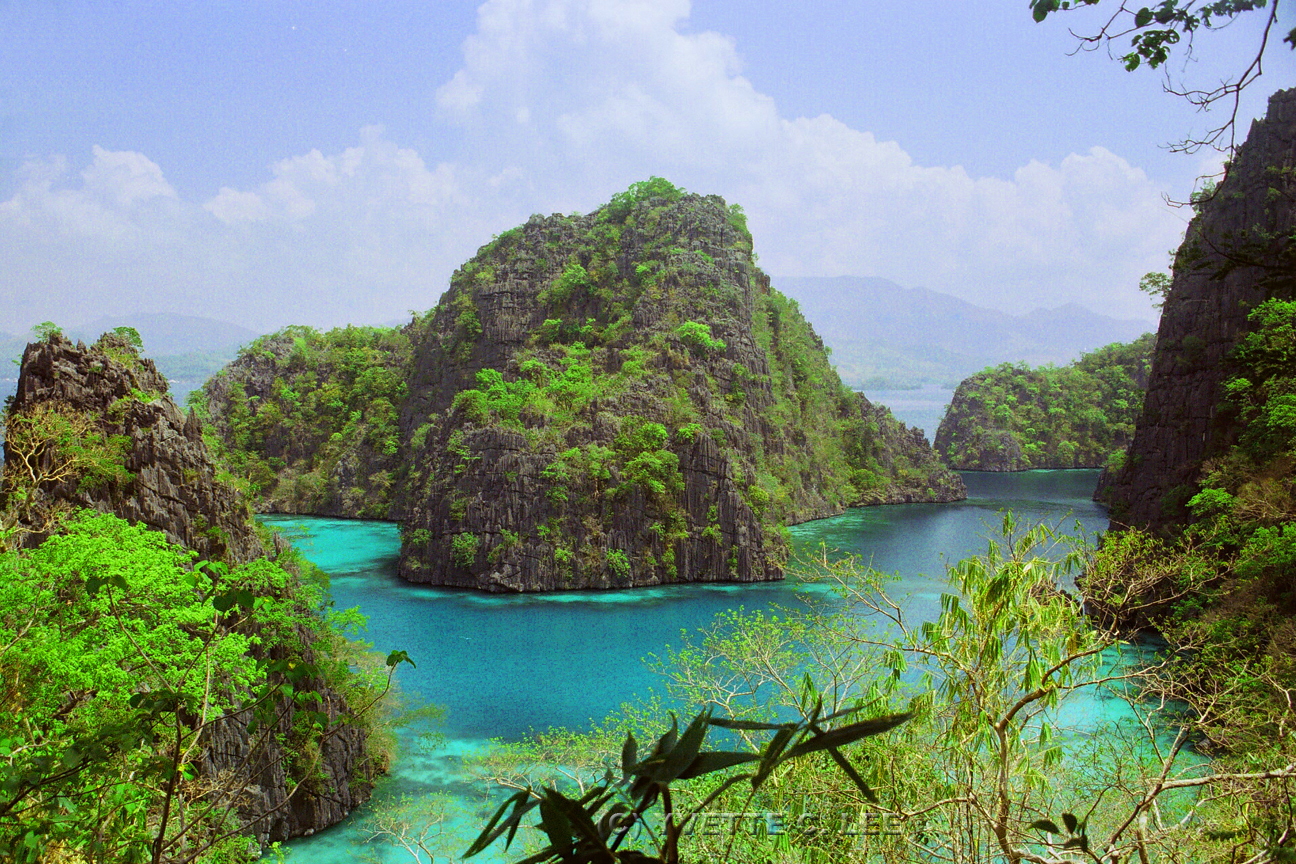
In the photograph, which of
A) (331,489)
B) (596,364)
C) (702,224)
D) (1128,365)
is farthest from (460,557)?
(1128,365)

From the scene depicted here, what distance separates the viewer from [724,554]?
2761 centimetres

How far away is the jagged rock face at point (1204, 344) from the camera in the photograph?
68.6 ft

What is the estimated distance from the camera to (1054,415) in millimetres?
60844

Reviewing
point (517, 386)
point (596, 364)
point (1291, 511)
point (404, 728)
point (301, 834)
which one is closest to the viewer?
point (301, 834)

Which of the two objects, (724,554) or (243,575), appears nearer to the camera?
(243,575)

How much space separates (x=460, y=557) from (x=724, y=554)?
886 cm

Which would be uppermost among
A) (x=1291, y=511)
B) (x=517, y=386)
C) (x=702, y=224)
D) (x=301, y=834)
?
(x=702, y=224)

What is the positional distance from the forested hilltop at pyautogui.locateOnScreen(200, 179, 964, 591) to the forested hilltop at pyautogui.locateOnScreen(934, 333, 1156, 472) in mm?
15414

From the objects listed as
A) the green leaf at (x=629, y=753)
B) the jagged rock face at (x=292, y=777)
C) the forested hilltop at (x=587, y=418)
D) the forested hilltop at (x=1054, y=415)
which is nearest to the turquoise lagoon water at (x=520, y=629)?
the jagged rock face at (x=292, y=777)

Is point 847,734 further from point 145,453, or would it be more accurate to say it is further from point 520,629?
point 520,629

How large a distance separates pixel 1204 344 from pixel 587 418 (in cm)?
1894

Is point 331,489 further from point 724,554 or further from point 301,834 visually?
point 301,834

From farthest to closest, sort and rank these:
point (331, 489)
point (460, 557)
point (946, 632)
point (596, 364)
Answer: point (331, 489)
point (596, 364)
point (460, 557)
point (946, 632)

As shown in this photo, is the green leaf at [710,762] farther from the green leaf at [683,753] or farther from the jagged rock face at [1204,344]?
the jagged rock face at [1204,344]
